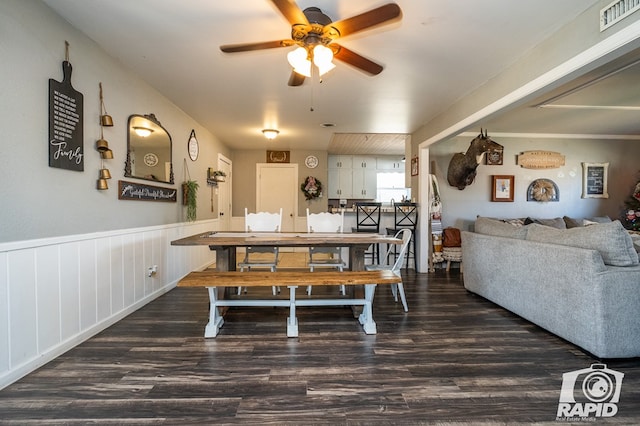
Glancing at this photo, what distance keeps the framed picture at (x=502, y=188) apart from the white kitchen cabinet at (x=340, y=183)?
3.75 metres

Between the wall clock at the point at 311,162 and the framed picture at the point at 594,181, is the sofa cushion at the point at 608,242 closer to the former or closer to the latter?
the framed picture at the point at 594,181

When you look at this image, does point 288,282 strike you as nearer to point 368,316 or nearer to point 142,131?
point 368,316

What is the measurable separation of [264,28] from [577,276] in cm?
287

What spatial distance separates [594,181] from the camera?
18.6 feet

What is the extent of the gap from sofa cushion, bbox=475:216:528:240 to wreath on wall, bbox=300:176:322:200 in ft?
12.5

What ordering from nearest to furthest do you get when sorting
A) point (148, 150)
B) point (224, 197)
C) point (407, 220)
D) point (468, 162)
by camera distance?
point (148, 150) < point (468, 162) < point (407, 220) < point (224, 197)

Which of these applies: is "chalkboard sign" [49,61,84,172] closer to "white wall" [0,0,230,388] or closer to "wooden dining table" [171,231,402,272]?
"white wall" [0,0,230,388]

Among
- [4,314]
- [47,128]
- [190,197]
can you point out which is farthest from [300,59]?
[190,197]

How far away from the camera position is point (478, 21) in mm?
2193

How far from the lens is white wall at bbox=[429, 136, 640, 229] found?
547 centimetres

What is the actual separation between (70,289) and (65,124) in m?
1.15

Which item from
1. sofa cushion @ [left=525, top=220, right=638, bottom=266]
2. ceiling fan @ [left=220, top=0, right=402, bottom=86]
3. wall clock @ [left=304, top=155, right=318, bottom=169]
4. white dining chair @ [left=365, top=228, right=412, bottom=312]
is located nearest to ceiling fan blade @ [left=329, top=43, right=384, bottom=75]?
ceiling fan @ [left=220, top=0, right=402, bottom=86]

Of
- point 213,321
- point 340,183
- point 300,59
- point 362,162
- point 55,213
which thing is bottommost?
point 213,321

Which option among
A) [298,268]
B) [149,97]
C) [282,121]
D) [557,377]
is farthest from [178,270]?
[557,377]
